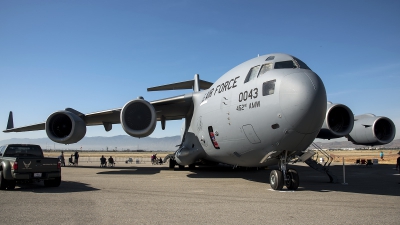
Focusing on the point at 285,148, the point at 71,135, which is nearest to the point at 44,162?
the point at 71,135

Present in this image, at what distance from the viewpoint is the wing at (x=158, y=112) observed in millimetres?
16139

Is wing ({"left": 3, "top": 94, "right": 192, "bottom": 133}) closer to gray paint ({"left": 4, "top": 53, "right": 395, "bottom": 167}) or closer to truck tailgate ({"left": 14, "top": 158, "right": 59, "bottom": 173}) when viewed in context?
gray paint ({"left": 4, "top": 53, "right": 395, "bottom": 167})

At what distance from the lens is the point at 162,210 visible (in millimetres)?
6633

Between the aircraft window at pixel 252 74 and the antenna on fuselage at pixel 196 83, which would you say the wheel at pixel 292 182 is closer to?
the aircraft window at pixel 252 74

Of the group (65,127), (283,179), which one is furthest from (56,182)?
(65,127)

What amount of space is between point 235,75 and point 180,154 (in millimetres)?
5885

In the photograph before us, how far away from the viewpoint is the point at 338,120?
13.6 m

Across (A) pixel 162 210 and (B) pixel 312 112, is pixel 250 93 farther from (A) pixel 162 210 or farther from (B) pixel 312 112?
(A) pixel 162 210

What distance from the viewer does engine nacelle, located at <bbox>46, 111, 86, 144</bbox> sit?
16.3m

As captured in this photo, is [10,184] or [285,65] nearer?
[285,65]

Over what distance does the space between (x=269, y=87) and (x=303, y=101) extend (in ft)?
3.71

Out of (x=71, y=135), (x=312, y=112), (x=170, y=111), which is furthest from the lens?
(x=170, y=111)

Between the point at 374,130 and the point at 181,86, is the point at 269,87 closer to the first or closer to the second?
the point at 374,130

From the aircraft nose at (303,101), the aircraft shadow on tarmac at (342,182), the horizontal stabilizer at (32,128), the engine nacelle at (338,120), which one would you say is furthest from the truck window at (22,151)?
the engine nacelle at (338,120)
